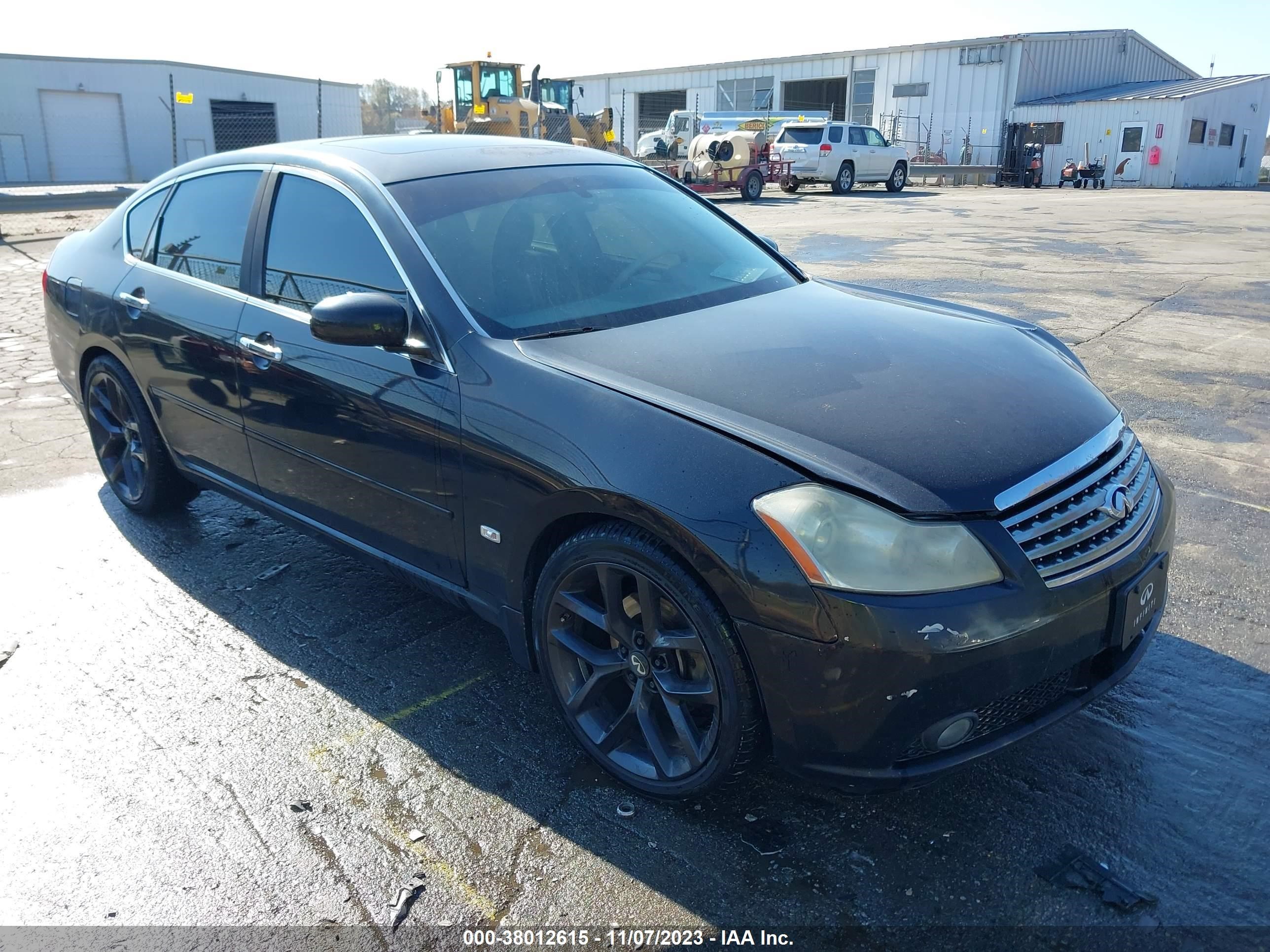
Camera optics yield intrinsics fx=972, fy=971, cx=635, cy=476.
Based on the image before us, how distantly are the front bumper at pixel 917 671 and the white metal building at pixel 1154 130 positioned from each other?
3974 centimetres

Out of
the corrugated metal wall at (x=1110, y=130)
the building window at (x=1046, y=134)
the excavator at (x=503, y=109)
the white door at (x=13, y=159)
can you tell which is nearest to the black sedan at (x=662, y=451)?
the excavator at (x=503, y=109)

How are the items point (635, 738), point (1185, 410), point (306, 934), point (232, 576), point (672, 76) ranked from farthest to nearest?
point (672, 76) < point (1185, 410) < point (232, 576) < point (635, 738) < point (306, 934)

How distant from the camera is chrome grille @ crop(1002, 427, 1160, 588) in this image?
233cm

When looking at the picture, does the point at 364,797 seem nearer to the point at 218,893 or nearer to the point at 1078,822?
the point at 218,893

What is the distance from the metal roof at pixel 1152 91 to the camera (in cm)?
3675

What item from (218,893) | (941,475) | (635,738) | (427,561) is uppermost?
(941,475)

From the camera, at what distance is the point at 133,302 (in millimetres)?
4273

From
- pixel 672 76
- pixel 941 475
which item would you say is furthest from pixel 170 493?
pixel 672 76

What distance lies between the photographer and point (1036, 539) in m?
2.34

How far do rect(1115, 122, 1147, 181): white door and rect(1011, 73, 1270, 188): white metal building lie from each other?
0.06ft

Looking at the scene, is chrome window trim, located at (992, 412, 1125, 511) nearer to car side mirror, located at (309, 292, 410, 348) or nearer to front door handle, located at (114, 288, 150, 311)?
car side mirror, located at (309, 292, 410, 348)

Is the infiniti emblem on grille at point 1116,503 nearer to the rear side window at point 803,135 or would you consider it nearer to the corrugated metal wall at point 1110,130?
the rear side window at point 803,135

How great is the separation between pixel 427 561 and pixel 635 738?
3.02ft

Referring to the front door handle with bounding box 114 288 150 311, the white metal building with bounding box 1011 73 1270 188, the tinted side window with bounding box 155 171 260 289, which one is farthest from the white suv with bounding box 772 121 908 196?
the front door handle with bounding box 114 288 150 311
